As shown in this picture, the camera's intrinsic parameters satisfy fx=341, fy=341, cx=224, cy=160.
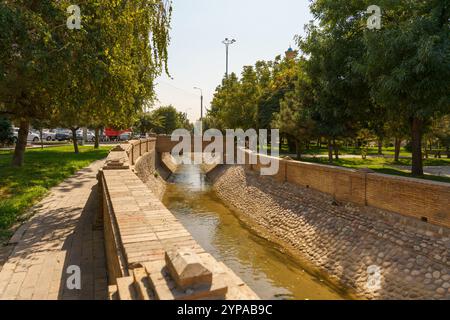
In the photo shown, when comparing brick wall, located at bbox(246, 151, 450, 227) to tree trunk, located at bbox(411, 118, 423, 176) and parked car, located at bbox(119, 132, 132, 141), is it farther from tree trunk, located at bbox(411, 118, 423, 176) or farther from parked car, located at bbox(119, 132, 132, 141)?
parked car, located at bbox(119, 132, 132, 141)

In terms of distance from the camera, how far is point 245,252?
13.4 metres

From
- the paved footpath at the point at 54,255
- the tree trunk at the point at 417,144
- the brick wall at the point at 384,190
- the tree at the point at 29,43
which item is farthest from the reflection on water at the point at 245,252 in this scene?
the tree at the point at 29,43

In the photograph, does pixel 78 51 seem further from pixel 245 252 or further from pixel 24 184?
pixel 245 252

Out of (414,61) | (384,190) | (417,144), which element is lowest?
(384,190)

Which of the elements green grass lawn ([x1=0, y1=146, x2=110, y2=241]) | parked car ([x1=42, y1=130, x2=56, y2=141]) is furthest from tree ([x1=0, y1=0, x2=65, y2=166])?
parked car ([x1=42, y1=130, x2=56, y2=141])

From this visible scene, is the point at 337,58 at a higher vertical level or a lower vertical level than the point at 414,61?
higher

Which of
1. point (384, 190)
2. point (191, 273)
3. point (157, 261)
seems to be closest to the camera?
point (191, 273)

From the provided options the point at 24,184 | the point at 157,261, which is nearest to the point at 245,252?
the point at 24,184

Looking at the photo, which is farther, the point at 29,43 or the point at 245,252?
the point at 245,252

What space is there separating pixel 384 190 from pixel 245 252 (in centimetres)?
560

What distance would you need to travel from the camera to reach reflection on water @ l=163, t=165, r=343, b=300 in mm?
10180

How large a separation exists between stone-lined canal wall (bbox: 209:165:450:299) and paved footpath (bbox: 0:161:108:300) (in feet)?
23.6

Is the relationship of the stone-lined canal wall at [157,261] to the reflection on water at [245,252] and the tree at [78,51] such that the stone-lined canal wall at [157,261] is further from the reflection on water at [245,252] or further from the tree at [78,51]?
the reflection on water at [245,252]

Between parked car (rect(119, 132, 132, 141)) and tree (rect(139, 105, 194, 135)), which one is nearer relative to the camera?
parked car (rect(119, 132, 132, 141))
